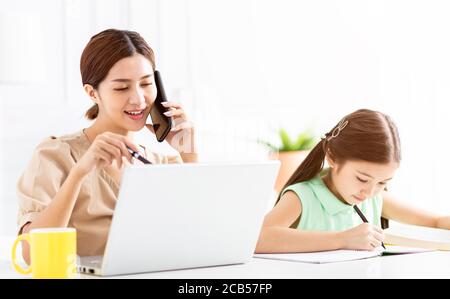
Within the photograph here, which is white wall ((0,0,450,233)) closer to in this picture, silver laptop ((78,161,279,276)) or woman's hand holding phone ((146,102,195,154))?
woman's hand holding phone ((146,102,195,154))

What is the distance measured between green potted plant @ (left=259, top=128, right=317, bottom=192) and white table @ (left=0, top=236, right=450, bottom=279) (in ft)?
8.75

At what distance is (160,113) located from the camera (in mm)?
1985

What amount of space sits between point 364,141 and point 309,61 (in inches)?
110

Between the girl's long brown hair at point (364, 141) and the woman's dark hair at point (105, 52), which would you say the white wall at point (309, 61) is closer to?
the girl's long brown hair at point (364, 141)

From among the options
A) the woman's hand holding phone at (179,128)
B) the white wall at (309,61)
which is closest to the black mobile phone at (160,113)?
the woman's hand holding phone at (179,128)

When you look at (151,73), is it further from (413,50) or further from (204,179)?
(413,50)

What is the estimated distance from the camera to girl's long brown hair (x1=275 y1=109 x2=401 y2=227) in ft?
6.62

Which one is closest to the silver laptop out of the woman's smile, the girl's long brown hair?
the woman's smile

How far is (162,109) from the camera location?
1.97 meters

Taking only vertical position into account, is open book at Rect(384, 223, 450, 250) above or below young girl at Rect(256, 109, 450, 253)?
below

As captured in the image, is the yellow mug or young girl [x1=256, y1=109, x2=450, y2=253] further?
young girl [x1=256, y1=109, x2=450, y2=253]

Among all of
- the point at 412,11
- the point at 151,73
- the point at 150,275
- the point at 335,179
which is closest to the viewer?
the point at 150,275
